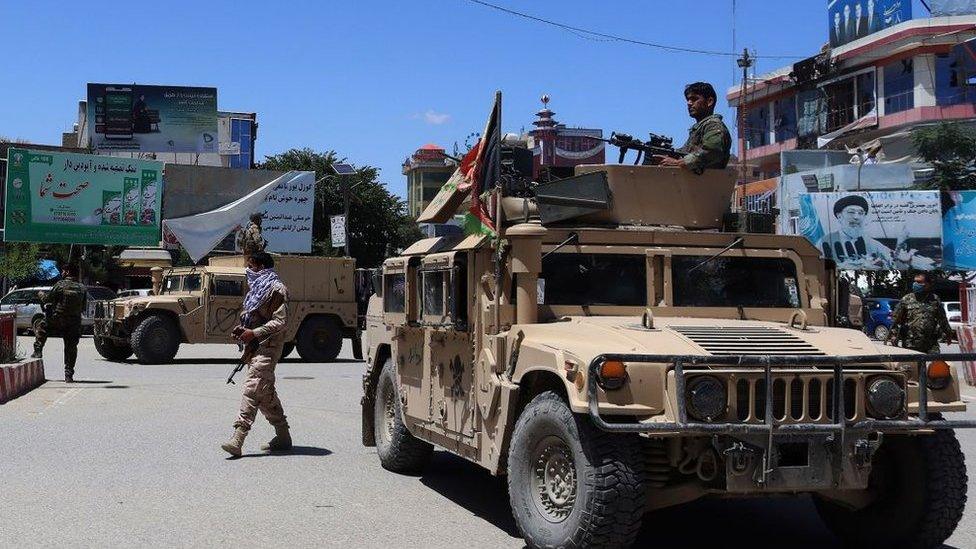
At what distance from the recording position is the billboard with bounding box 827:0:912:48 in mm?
52750

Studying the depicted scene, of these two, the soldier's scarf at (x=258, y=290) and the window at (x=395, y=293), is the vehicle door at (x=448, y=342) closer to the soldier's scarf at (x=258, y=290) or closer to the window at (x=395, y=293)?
the window at (x=395, y=293)

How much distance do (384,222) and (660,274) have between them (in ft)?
163

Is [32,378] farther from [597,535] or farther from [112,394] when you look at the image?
[597,535]

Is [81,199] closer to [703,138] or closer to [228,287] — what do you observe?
[228,287]

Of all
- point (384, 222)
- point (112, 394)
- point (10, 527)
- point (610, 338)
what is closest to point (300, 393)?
point (112, 394)

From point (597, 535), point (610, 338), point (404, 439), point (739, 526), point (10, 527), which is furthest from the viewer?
point (404, 439)

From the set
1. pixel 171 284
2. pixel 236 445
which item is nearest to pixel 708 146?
pixel 236 445

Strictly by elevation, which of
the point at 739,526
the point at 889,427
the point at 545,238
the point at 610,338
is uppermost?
the point at 545,238

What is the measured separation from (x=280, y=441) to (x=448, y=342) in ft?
10.4

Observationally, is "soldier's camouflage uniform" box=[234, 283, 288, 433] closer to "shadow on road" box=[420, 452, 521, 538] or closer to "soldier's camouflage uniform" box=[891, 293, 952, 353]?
"shadow on road" box=[420, 452, 521, 538]

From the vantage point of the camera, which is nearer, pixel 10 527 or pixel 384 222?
pixel 10 527

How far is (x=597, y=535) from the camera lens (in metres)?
5.34

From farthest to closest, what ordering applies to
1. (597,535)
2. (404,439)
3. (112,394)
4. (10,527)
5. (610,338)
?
1. (112,394)
2. (404,439)
3. (10,527)
4. (610,338)
5. (597,535)

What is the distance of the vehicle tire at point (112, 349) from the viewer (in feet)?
75.4
